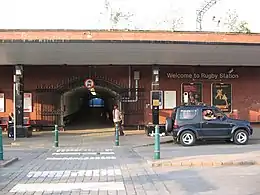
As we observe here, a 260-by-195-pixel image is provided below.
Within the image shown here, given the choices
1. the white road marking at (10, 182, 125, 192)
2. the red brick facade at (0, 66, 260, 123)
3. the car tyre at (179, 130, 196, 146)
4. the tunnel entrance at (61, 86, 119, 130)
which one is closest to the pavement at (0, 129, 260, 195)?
the white road marking at (10, 182, 125, 192)

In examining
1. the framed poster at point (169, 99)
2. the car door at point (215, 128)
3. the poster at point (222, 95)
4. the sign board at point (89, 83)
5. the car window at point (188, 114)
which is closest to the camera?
the car door at point (215, 128)

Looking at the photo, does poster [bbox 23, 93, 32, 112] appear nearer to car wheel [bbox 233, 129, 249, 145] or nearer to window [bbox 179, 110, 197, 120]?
window [bbox 179, 110, 197, 120]

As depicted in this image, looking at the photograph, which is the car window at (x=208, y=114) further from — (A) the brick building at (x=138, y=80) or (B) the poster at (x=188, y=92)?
(B) the poster at (x=188, y=92)

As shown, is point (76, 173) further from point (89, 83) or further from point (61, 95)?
point (61, 95)

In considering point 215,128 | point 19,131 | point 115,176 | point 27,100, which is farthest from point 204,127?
point 27,100

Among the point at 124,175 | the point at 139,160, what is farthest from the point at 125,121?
the point at 124,175

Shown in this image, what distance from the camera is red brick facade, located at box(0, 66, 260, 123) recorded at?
27.9 metres

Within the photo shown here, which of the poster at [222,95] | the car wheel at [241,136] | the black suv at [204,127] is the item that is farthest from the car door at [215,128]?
the poster at [222,95]

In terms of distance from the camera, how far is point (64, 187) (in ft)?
30.6

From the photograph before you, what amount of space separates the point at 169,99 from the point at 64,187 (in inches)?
769

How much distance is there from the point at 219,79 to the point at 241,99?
1.90 metres

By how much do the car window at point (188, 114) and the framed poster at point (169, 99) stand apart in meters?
8.68

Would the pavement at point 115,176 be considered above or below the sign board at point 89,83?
below

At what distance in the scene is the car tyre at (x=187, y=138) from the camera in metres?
19.3
